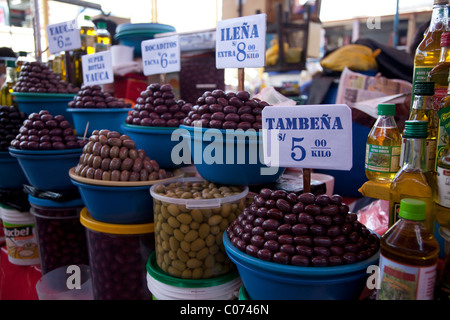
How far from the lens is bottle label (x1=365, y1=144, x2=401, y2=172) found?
0.92 meters

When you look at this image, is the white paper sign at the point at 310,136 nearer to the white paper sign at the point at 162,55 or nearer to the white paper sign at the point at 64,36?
the white paper sign at the point at 162,55

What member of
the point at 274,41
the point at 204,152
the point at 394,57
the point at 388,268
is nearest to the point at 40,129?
the point at 204,152

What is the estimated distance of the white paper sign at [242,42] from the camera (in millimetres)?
1203

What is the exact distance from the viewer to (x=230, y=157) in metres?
1.12

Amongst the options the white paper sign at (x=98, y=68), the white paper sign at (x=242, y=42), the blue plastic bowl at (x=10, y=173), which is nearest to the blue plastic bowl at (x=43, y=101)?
the white paper sign at (x=98, y=68)

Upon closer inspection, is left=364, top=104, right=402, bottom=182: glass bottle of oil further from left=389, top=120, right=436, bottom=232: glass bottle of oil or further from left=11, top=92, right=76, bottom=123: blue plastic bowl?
A: left=11, top=92, right=76, bottom=123: blue plastic bowl

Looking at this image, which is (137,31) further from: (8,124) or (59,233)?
(59,233)

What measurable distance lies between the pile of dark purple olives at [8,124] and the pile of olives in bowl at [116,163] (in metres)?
0.83

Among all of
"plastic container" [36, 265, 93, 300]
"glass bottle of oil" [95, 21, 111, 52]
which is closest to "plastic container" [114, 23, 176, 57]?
"glass bottle of oil" [95, 21, 111, 52]

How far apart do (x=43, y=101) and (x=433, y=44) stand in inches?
74.3

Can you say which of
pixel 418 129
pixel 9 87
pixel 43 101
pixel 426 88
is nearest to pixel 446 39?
pixel 426 88

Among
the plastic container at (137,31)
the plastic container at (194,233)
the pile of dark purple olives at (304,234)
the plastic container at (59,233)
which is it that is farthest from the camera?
the plastic container at (137,31)

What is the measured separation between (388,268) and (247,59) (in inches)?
32.9
